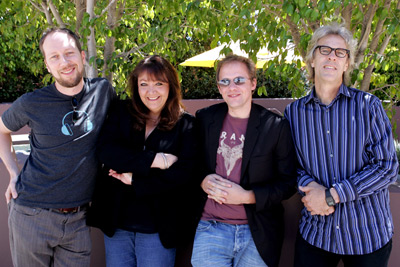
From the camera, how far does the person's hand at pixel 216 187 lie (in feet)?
7.66

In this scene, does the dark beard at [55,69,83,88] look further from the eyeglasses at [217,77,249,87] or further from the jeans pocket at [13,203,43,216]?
the eyeglasses at [217,77,249,87]

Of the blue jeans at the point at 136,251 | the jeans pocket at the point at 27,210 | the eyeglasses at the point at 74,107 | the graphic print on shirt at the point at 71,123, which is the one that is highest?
the eyeglasses at the point at 74,107

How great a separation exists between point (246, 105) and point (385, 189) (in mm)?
1030

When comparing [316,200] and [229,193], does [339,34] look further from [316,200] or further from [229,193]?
[229,193]

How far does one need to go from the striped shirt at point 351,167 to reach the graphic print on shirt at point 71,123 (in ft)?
4.78

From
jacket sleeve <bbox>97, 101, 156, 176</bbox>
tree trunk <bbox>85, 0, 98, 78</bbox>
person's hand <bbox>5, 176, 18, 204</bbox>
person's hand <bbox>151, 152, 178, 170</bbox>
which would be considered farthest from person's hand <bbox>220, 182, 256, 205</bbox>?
tree trunk <bbox>85, 0, 98, 78</bbox>

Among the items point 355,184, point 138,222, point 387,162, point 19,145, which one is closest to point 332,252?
point 355,184

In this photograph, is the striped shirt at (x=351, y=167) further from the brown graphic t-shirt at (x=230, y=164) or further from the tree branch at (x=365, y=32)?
the tree branch at (x=365, y=32)

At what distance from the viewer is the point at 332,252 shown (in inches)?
89.5

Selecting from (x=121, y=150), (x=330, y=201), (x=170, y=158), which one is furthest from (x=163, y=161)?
(x=330, y=201)

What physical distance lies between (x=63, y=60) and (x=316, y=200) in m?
1.89

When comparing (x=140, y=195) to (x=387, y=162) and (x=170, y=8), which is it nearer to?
(x=387, y=162)

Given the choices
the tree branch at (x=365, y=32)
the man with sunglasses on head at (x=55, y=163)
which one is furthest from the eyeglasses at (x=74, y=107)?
the tree branch at (x=365, y=32)

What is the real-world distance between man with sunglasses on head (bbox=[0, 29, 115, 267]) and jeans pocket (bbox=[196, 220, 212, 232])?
0.82 meters
